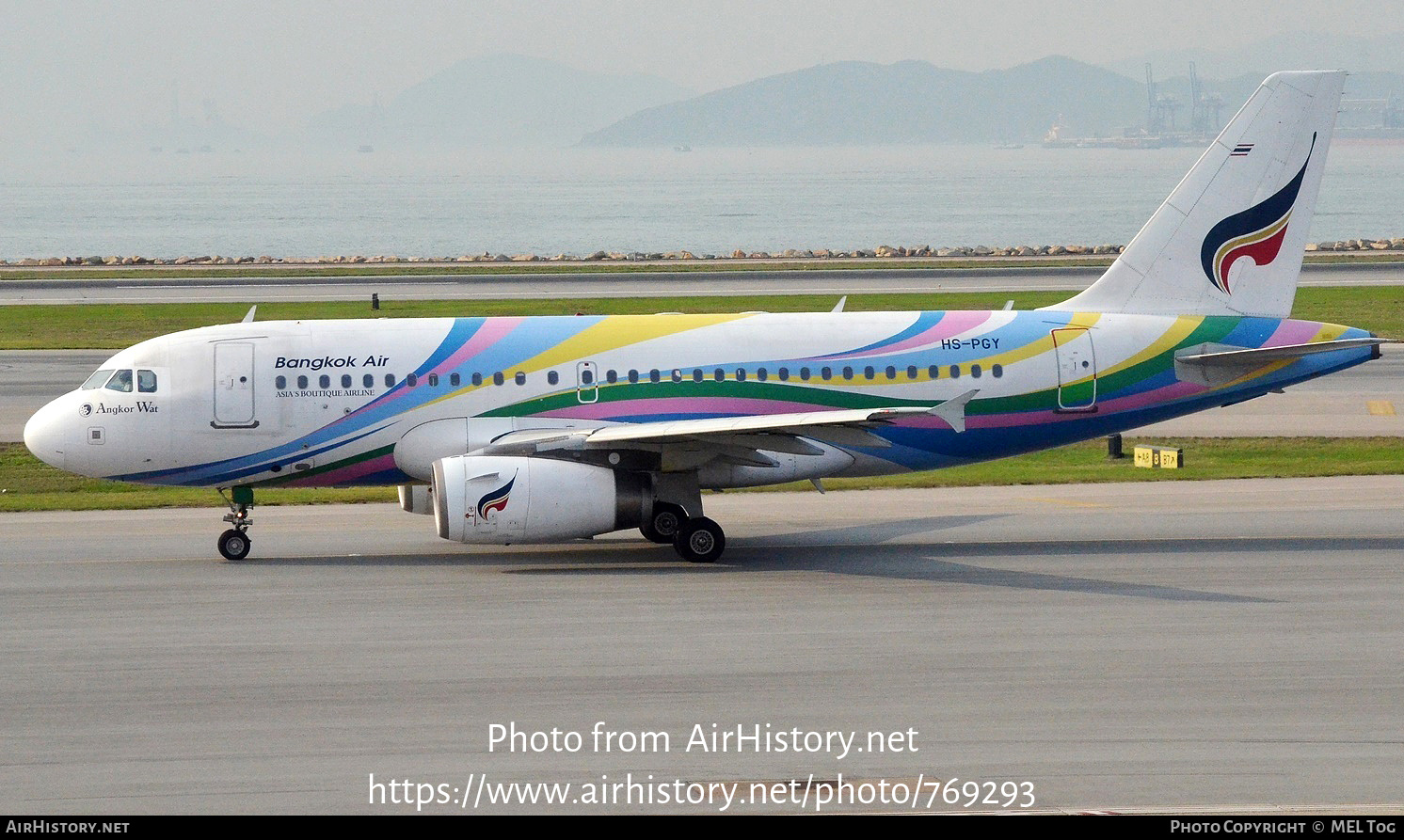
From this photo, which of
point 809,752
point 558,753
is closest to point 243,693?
point 558,753

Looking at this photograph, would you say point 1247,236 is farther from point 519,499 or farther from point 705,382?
point 519,499

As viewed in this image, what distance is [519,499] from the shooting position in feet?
75.6

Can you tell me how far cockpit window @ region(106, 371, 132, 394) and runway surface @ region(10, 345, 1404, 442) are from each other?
14.3 metres

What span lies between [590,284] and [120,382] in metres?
55.0

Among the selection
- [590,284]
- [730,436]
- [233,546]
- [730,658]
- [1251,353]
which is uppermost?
[590,284]

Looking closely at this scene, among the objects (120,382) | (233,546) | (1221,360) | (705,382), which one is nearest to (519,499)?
(705,382)

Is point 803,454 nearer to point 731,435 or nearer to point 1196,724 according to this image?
point 731,435

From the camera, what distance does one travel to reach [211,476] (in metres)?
25.4

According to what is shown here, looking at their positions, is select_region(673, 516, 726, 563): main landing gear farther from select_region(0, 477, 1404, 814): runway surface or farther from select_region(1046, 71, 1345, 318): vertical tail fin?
select_region(1046, 71, 1345, 318): vertical tail fin

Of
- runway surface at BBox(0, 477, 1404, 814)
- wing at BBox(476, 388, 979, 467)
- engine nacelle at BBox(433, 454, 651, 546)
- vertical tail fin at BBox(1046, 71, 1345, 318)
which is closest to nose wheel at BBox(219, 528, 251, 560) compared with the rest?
runway surface at BBox(0, 477, 1404, 814)

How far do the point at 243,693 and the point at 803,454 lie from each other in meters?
10.7

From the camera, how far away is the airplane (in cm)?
2495

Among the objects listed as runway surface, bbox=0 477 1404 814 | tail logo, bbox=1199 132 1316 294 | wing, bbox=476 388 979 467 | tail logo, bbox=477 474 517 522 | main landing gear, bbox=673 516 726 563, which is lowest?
runway surface, bbox=0 477 1404 814

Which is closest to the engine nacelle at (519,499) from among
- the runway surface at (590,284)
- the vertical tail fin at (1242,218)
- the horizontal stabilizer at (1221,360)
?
the vertical tail fin at (1242,218)
